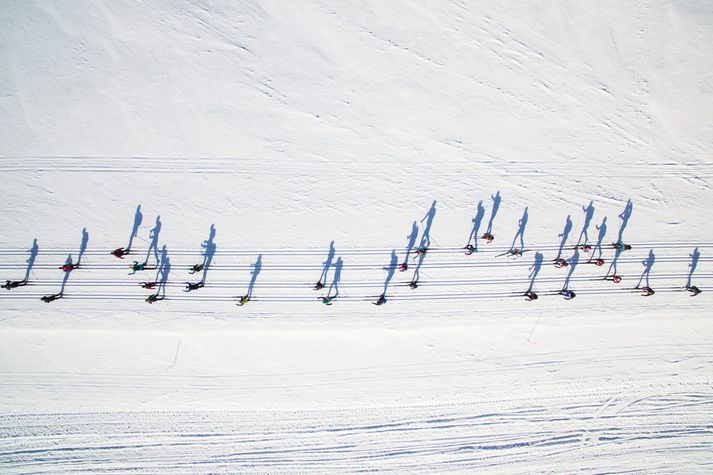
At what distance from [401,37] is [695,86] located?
5.40m

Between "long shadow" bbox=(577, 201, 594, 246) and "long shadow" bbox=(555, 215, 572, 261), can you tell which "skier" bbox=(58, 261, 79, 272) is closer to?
"long shadow" bbox=(555, 215, 572, 261)

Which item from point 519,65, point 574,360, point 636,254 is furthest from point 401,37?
point 574,360

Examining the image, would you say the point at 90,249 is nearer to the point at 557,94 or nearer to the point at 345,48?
the point at 345,48

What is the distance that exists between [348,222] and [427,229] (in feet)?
4.72

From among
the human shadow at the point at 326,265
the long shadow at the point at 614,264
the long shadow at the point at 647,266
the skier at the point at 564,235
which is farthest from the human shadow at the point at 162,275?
the long shadow at the point at 647,266

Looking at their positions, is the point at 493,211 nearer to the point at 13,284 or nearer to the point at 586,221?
the point at 586,221

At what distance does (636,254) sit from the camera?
677 cm

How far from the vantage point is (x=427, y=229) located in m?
6.70

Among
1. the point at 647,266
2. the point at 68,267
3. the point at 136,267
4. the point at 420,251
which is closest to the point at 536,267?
the point at 647,266

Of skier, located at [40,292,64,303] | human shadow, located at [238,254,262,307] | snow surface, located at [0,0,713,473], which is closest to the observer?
skier, located at [40,292,64,303]

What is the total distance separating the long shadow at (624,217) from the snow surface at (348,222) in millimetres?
114

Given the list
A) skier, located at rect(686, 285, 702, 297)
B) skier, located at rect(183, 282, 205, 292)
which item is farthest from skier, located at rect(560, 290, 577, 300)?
skier, located at rect(183, 282, 205, 292)

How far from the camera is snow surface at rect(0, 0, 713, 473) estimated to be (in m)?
6.57

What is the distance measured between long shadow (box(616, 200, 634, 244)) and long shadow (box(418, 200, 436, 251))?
11.3 ft
